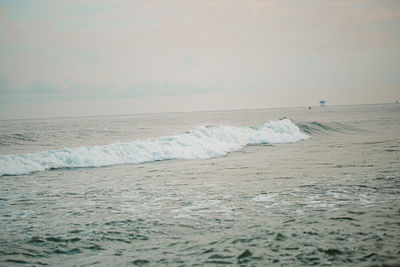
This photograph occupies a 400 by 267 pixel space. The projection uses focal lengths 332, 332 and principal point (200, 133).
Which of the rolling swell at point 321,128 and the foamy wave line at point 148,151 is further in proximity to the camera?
the rolling swell at point 321,128

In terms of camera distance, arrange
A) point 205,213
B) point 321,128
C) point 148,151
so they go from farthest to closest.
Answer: point 321,128 < point 148,151 < point 205,213

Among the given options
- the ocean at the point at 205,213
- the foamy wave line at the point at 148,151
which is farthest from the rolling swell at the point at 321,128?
the ocean at the point at 205,213

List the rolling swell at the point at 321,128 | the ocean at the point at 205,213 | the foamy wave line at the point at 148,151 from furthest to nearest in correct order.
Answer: the rolling swell at the point at 321,128 → the foamy wave line at the point at 148,151 → the ocean at the point at 205,213

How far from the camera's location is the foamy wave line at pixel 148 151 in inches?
627

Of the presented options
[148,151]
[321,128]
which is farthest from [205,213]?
[321,128]

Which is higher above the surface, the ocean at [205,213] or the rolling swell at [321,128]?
the rolling swell at [321,128]

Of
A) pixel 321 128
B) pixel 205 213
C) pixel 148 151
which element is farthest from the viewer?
pixel 321 128

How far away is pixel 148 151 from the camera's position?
774 inches

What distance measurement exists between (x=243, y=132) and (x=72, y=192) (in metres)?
20.3

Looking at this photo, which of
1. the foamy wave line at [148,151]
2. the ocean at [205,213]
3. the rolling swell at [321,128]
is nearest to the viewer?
the ocean at [205,213]

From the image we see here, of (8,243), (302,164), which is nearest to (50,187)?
(8,243)

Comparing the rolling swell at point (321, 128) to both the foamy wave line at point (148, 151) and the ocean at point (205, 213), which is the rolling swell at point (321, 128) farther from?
the ocean at point (205, 213)

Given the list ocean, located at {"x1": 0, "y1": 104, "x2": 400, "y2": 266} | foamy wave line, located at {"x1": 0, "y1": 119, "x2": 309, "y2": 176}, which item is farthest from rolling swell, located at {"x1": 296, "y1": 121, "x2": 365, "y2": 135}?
ocean, located at {"x1": 0, "y1": 104, "x2": 400, "y2": 266}

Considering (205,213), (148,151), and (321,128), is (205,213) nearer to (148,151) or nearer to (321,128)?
(148,151)
